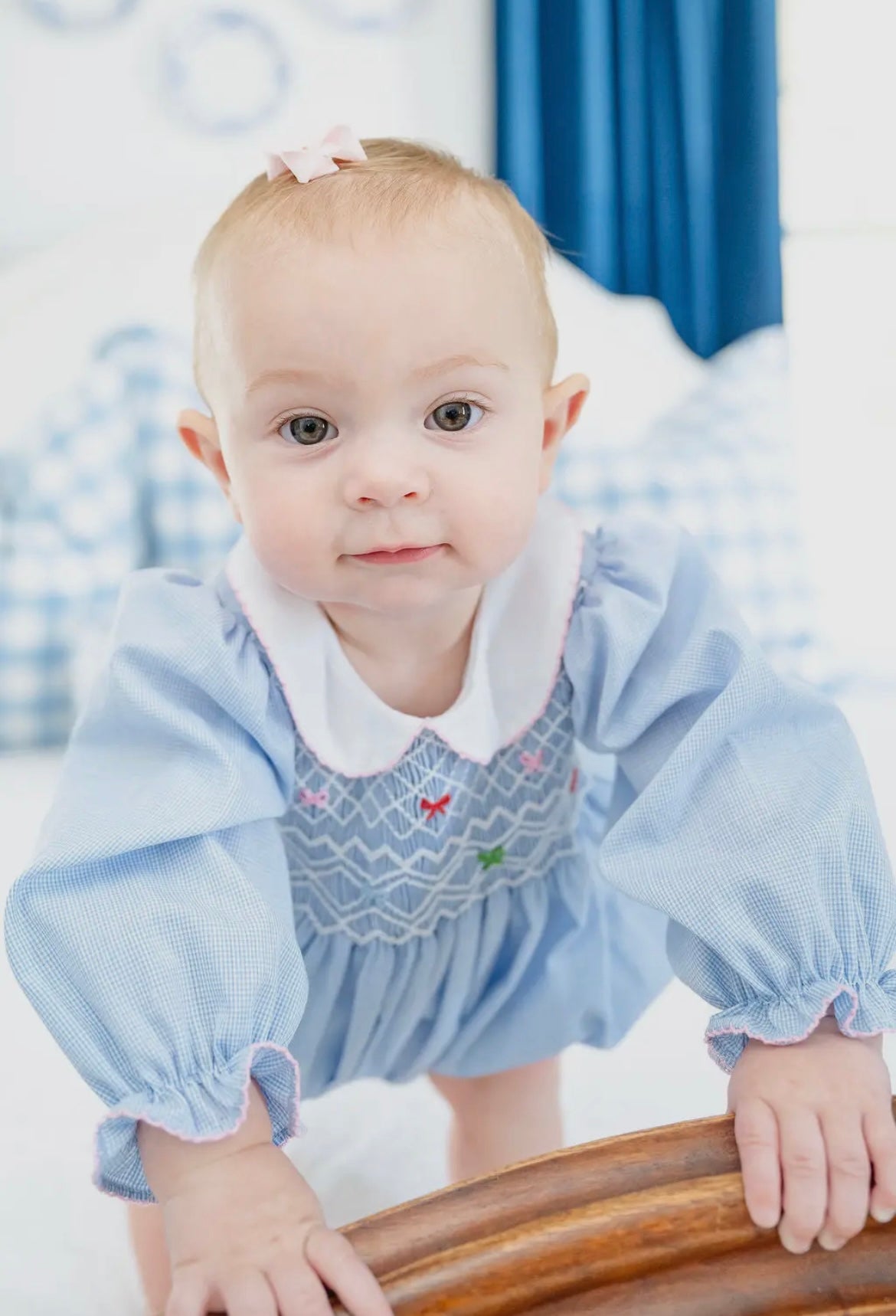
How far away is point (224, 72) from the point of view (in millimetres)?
2572

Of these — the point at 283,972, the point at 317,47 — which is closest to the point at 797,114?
the point at 317,47

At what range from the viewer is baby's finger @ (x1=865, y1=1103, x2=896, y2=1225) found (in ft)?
2.13

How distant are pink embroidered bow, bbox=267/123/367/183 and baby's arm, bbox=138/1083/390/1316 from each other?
1.84 feet

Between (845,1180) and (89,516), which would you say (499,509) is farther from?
(89,516)

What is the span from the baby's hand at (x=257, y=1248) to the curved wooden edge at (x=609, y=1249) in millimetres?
15

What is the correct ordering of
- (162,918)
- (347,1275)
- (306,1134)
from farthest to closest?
(306,1134), (162,918), (347,1275)

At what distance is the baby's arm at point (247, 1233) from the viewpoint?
60 cm

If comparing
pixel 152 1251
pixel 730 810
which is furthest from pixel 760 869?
pixel 152 1251

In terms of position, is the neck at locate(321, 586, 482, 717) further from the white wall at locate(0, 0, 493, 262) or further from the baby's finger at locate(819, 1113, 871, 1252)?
the white wall at locate(0, 0, 493, 262)

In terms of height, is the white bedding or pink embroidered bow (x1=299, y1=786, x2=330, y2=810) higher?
pink embroidered bow (x1=299, y1=786, x2=330, y2=810)

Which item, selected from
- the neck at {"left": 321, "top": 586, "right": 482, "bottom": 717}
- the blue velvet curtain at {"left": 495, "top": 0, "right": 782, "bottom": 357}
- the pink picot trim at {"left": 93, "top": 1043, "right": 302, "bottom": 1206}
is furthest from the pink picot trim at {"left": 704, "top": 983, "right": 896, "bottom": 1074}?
the blue velvet curtain at {"left": 495, "top": 0, "right": 782, "bottom": 357}

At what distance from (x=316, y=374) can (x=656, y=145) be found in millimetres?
2253

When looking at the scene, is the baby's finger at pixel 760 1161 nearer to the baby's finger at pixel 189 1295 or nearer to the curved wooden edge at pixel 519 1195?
the curved wooden edge at pixel 519 1195

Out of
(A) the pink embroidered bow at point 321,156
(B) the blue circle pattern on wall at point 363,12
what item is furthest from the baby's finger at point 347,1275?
(B) the blue circle pattern on wall at point 363,12
